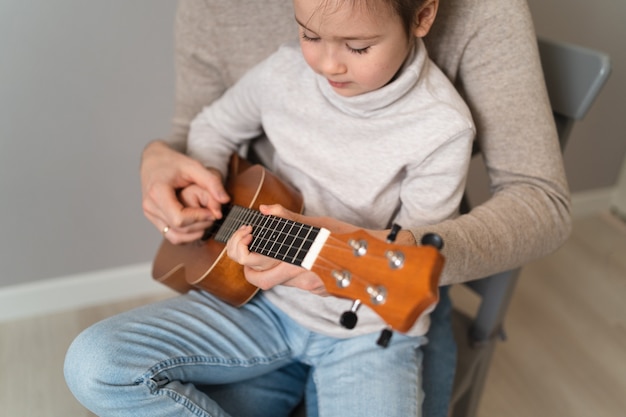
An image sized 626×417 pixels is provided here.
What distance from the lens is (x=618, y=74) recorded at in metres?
1.83

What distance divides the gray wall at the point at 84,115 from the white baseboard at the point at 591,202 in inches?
20.1

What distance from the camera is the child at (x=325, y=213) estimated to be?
76 cm

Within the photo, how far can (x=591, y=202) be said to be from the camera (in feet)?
6.98

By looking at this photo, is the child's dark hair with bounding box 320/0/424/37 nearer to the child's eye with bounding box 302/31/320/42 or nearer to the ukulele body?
the child's eye with bounding box 302/31/320/42

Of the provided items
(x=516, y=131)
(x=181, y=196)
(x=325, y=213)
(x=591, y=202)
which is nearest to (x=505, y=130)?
(x=516, y=131)

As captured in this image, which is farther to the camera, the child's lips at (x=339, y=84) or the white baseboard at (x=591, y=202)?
the white baseboard at (x=591, y=202)

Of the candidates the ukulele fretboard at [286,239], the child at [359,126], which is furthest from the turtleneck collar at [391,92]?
the ukulele fretboard at [286,239]

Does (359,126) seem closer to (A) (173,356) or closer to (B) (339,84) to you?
(B) (339,84)

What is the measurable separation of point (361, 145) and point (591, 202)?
157cm

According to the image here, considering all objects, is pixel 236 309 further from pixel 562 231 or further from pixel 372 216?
pixel 562 231

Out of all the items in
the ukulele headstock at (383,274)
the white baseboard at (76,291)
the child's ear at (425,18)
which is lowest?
the white baseboard at (76,291)

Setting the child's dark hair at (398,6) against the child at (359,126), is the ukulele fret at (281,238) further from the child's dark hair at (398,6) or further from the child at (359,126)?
the child's dark hair at (398,6)

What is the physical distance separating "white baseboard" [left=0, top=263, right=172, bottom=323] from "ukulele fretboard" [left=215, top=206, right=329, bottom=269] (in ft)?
3.33

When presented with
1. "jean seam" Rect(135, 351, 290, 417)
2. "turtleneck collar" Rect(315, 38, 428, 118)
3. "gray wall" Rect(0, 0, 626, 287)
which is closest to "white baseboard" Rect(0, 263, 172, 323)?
"gray wall" Rect(0, 0, 626, 287)
